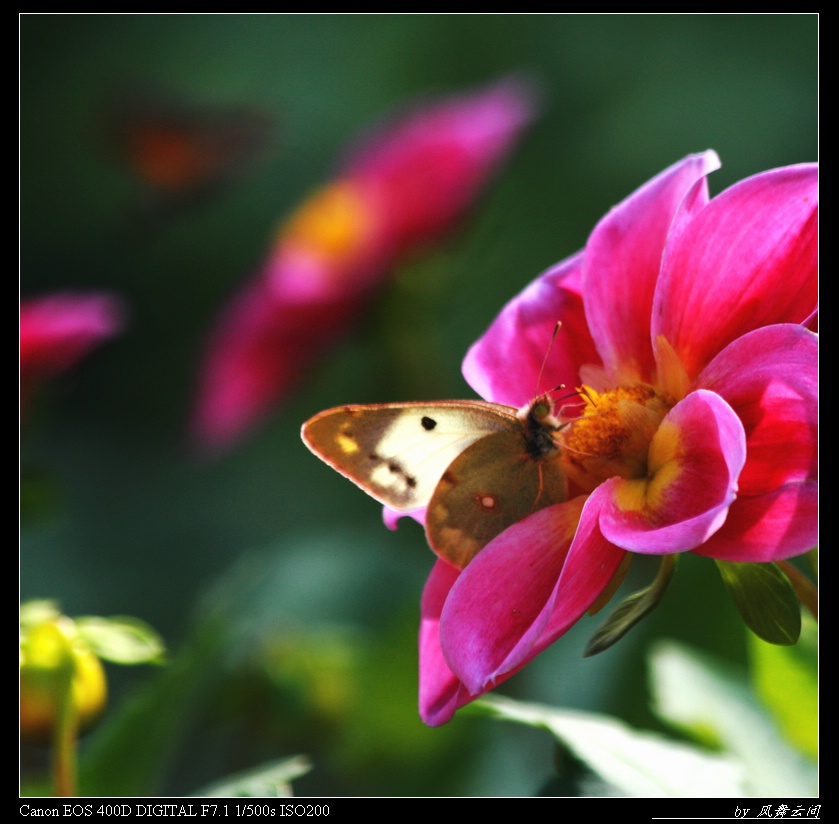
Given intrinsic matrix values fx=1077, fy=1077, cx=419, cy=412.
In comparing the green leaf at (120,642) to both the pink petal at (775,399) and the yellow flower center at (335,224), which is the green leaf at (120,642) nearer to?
the pink petal at (775,399)

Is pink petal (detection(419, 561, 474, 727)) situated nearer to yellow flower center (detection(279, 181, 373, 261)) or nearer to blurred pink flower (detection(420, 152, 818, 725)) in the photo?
blurred pink flower (detection(420, 152, 818, 725))

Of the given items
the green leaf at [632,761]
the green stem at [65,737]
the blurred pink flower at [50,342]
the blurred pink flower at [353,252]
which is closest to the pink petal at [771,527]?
the green leaf at [632,761]

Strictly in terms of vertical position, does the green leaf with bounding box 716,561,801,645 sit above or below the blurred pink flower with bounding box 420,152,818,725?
below

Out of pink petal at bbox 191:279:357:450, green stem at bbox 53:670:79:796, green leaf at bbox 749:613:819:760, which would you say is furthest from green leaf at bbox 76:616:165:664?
pink petal at bbox 191:279:357:450

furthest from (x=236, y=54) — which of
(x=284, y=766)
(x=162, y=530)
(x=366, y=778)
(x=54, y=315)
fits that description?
(x=284, y=766)

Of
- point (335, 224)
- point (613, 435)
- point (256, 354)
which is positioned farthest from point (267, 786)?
point (335, 224)

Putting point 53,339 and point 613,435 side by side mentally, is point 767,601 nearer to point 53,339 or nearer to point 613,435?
point 613,435

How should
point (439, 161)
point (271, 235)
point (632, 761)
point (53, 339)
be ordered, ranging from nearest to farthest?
A: point (632, 761) < point (53, 339) < point (439, 161) < point (271, 235)
